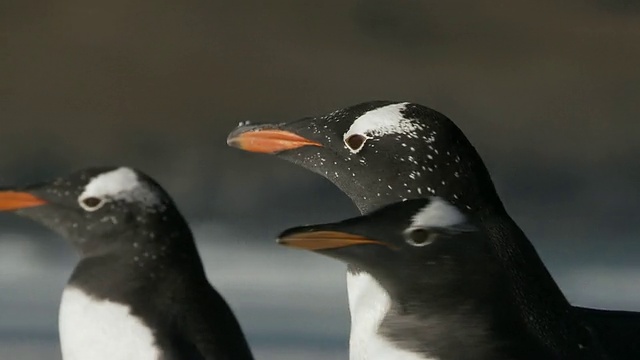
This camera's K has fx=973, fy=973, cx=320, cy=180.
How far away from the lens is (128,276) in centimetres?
114

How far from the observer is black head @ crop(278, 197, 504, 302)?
875mm

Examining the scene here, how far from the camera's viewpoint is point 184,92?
1.84 metres

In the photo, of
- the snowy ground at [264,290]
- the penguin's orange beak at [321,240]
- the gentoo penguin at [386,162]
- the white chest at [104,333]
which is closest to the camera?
the penguin's orange beak at [321,240]

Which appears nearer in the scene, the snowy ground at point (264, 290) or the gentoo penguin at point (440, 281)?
the gentoo penguin at point (440, 281)

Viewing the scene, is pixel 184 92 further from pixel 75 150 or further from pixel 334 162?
pixel 334 162

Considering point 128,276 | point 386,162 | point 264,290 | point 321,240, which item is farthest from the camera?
point 264,290

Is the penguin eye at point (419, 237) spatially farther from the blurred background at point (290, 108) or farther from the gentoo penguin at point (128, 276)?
the blurred background at point (290, 108)

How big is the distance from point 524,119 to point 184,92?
25.1 inches

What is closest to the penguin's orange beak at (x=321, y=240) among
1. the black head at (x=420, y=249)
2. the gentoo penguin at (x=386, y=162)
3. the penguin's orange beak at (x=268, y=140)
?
the black head at (x=420, y=249)

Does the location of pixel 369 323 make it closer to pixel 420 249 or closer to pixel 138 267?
pixel 420 249

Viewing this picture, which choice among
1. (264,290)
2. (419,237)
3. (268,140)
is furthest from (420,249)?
(264,290)

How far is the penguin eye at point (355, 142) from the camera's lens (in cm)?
106

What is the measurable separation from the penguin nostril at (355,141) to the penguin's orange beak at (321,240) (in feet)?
0.66

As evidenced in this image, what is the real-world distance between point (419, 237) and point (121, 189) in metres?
0.44
